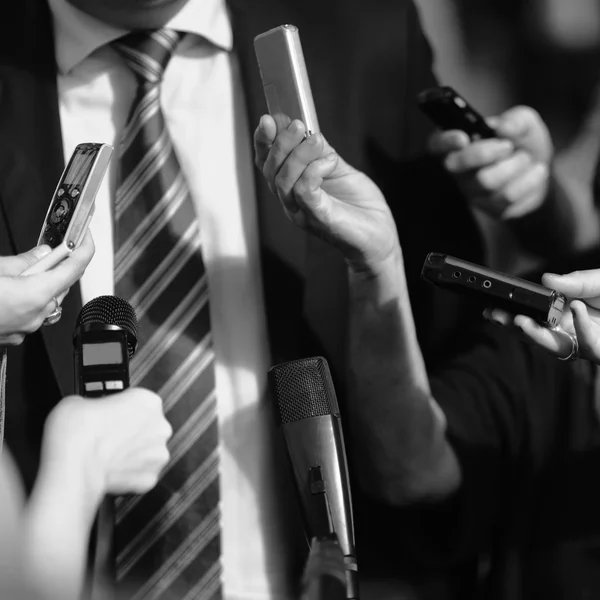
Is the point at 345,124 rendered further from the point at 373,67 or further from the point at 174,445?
the point at 174,445

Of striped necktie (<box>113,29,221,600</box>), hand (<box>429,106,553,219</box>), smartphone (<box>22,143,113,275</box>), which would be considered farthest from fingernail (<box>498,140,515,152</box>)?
smartphone (<box>22,143,113,275</box>)

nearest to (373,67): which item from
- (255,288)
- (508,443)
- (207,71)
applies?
(207,71)

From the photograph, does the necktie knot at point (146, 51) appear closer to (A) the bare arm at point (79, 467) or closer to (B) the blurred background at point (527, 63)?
(B) the blurred background at point (527, 63)

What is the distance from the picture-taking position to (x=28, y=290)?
Answer: 73cm

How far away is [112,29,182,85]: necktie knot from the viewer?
991 millimetres

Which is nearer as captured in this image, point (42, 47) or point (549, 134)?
point (42, 47)

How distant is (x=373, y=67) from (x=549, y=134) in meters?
0.25

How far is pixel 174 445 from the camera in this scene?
981mm

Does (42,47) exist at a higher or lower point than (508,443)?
higher

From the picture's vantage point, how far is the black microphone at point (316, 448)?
730 millimetres

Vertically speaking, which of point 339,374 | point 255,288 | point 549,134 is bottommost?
point 339,374

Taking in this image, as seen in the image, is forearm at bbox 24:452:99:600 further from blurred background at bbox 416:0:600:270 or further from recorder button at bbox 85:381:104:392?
blurred background at bbox 416:0:600:270

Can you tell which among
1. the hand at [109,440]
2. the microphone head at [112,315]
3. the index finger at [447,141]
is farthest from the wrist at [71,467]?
the index finger at [447,141]

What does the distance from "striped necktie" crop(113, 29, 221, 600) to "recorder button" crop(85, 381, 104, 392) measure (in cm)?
32
